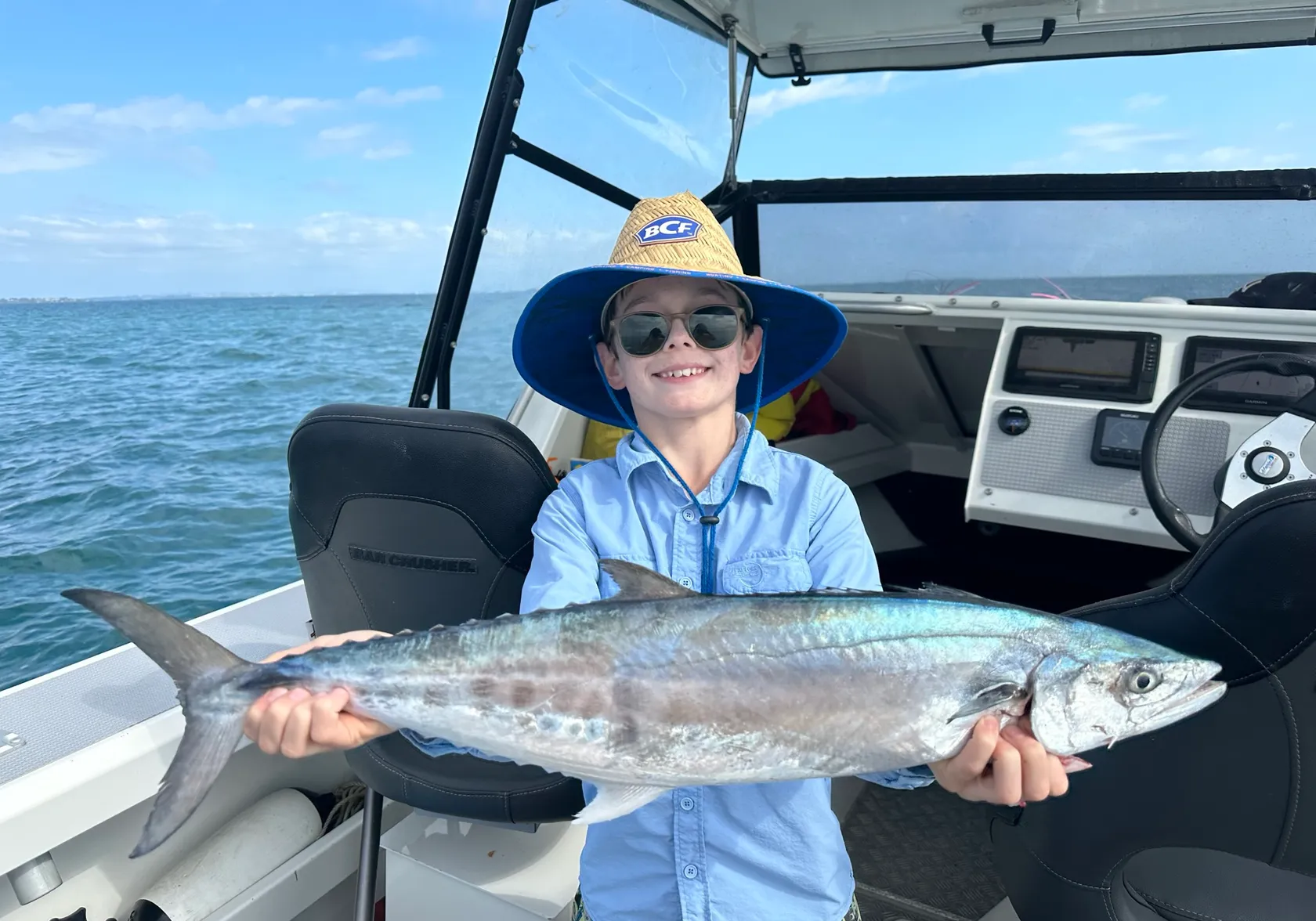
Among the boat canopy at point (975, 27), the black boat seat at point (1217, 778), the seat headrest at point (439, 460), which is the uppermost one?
the boat canopy at point (975, 27)

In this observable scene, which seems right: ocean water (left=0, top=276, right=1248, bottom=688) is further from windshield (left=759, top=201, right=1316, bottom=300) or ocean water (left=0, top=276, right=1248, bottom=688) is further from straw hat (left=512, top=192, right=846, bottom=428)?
straw hat (left=512, top=192, right=846, bottom=428)

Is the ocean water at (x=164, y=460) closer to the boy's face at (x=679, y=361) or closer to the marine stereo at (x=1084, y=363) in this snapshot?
the marine stereo at (x=1084, y=363)

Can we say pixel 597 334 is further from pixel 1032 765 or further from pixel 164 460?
pixel 164 460

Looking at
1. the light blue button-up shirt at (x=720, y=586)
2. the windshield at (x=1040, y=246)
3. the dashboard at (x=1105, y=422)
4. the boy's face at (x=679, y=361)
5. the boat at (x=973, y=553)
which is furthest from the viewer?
the windshield at (x=1040, y=246)

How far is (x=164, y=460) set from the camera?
41.7ft

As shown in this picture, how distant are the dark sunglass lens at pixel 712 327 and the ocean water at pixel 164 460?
216 cm

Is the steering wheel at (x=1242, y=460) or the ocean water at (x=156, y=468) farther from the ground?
the steering wheel at (x=1242, y=460)

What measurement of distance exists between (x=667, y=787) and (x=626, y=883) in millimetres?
345

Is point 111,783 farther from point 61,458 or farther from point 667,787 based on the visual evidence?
point 61,458

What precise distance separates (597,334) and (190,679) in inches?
46.7

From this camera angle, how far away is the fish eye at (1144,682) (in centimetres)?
132

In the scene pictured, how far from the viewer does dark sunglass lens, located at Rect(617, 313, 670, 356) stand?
5.71 ft

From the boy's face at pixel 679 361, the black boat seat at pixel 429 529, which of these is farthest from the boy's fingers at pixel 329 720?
the boy's face at pixel 679 361

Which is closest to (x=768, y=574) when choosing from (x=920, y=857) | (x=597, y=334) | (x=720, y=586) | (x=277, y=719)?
(x=720, y=586)
